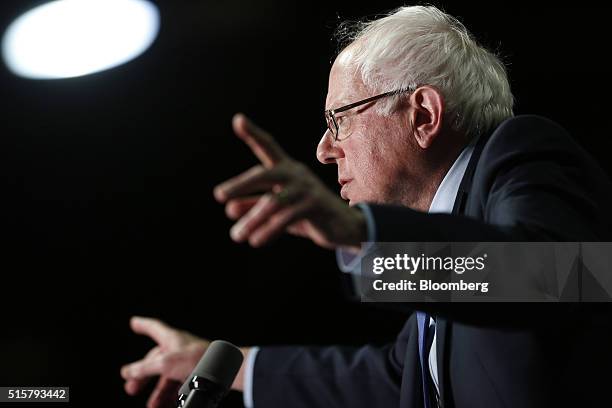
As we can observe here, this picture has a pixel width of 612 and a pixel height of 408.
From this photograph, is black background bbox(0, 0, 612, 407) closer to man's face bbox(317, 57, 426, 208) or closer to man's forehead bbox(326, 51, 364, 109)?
man's forehead bbox(326, 51, 364, 109)

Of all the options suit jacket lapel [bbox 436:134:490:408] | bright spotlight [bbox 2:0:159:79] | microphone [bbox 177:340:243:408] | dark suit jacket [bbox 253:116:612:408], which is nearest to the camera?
dark suit jacket [bbox 253:116:612:408]

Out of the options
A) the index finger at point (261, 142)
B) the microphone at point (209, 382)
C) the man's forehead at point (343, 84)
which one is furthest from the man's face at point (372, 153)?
the index finger at point (261, 142)

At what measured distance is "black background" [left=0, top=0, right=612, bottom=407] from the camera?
2387 mm

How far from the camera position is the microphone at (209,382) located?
1042 millimetres

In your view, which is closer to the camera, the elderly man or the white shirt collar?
the elderly man

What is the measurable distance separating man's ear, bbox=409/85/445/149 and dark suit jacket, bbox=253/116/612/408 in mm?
120

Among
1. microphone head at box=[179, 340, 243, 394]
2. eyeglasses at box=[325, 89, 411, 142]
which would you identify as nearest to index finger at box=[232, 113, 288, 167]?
microphone head at box=[179, 340, 243, 394]

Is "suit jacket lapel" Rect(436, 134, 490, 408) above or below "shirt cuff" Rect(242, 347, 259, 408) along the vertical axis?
above

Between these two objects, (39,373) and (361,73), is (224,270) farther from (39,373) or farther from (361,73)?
(361,73)

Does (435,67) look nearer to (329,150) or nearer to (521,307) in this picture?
(329,150)

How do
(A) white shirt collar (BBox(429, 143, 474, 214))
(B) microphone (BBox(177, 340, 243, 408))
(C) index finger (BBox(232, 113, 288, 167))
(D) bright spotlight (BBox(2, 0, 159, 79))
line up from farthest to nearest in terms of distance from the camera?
(D) bright spotlight (BBox(2, 0, 159, 79)) < (A) white shirt collar (BBox(429, 143, 474, 214)) < (B) microphone (BBox(177, 340, 243, 408)) < (C) index finger (BBox(232, 113, 288, 167))

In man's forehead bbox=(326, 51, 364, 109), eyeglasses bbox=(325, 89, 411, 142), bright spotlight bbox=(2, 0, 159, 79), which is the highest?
bright spotlight bbox=(2, 0, 159, 79)

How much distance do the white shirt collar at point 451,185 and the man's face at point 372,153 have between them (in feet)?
0.18

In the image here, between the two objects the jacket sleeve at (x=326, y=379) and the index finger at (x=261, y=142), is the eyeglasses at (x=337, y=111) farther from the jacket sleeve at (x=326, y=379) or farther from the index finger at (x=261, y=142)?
the index finger at (x=261, y=142)
